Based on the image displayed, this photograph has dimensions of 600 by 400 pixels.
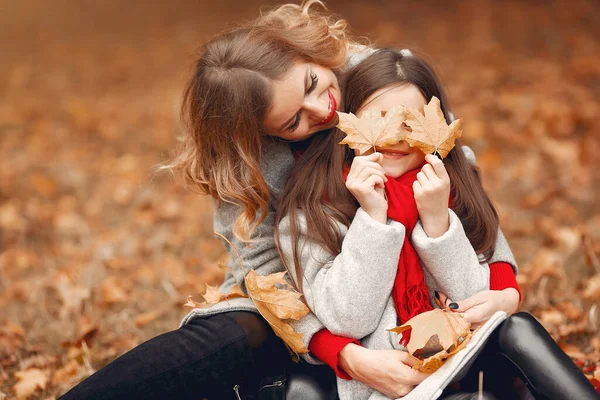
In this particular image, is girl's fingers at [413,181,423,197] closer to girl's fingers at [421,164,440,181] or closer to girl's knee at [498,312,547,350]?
girl's fingers at [421,164,440,181]

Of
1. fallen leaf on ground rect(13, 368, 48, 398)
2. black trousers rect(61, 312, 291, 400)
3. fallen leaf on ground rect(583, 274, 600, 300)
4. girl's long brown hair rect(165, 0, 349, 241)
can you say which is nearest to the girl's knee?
black trousers rect(61, 312, 291, 400)

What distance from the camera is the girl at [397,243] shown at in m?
1.88

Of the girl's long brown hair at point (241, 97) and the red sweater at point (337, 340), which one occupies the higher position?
the girl's long brown hair at point (241, 97)

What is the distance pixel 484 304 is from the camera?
1994mm

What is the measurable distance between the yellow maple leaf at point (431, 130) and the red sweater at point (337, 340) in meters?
0.45

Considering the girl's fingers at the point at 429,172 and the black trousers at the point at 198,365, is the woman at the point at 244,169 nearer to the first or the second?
the black trousers at the point at 198,365

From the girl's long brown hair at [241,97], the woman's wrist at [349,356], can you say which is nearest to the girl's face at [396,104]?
the girl's long brown hair at [241,97]

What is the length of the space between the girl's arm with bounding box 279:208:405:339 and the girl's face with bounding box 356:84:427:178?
19 centimetres

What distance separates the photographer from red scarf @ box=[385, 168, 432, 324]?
1972 millimetres

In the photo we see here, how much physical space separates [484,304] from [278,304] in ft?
1.95

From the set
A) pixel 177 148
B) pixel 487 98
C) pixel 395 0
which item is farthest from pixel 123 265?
pixel 395 0

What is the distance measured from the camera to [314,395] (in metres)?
2.05

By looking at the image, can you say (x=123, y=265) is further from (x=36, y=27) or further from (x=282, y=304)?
(x=36, y=27)

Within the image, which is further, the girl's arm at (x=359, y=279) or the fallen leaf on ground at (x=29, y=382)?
the fallen leaf on ground at (x=29, y=382)
